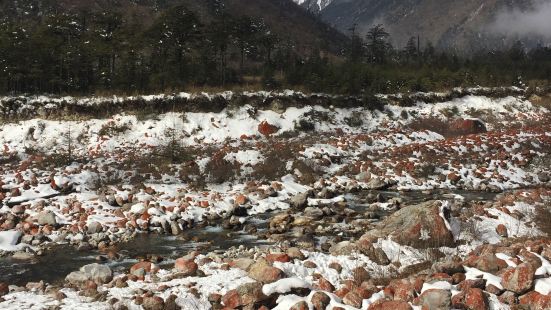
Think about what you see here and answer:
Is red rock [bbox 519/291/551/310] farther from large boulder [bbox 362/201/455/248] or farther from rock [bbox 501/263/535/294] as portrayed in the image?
large boulder [bbox 362/201/455/248]

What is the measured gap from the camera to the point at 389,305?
22.2 feet

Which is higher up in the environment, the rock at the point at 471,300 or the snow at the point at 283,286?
the rock at the point at 471,300

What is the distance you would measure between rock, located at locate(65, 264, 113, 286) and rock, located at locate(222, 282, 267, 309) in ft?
9.91

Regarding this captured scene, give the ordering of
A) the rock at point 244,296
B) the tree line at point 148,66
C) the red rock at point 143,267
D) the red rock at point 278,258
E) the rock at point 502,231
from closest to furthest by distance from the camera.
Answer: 1. the rock at point 244,296
2. the red rock at point 278,258
3. the red rock at point 143,267
4. the rock at point 502,231
5. the tree line at point 148,66

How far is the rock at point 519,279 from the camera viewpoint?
6.95 meters

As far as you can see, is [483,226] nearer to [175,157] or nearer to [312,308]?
[312,308]

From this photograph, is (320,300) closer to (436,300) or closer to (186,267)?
(436,300)

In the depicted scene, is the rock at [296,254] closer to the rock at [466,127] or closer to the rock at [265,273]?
the rock at [265,273]

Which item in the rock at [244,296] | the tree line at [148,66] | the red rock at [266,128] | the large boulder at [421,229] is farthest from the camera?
the tree line at [148,66]

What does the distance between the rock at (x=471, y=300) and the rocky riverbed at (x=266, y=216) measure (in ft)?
0.07

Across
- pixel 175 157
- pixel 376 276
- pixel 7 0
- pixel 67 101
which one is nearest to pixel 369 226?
pixel 376 276

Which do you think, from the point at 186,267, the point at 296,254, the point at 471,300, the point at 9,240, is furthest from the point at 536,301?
the point at 9,240

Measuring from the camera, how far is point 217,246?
1209 centimetres

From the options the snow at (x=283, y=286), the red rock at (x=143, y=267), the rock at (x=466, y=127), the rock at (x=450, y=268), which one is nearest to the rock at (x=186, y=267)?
the red rock at (x=143, y=267)
